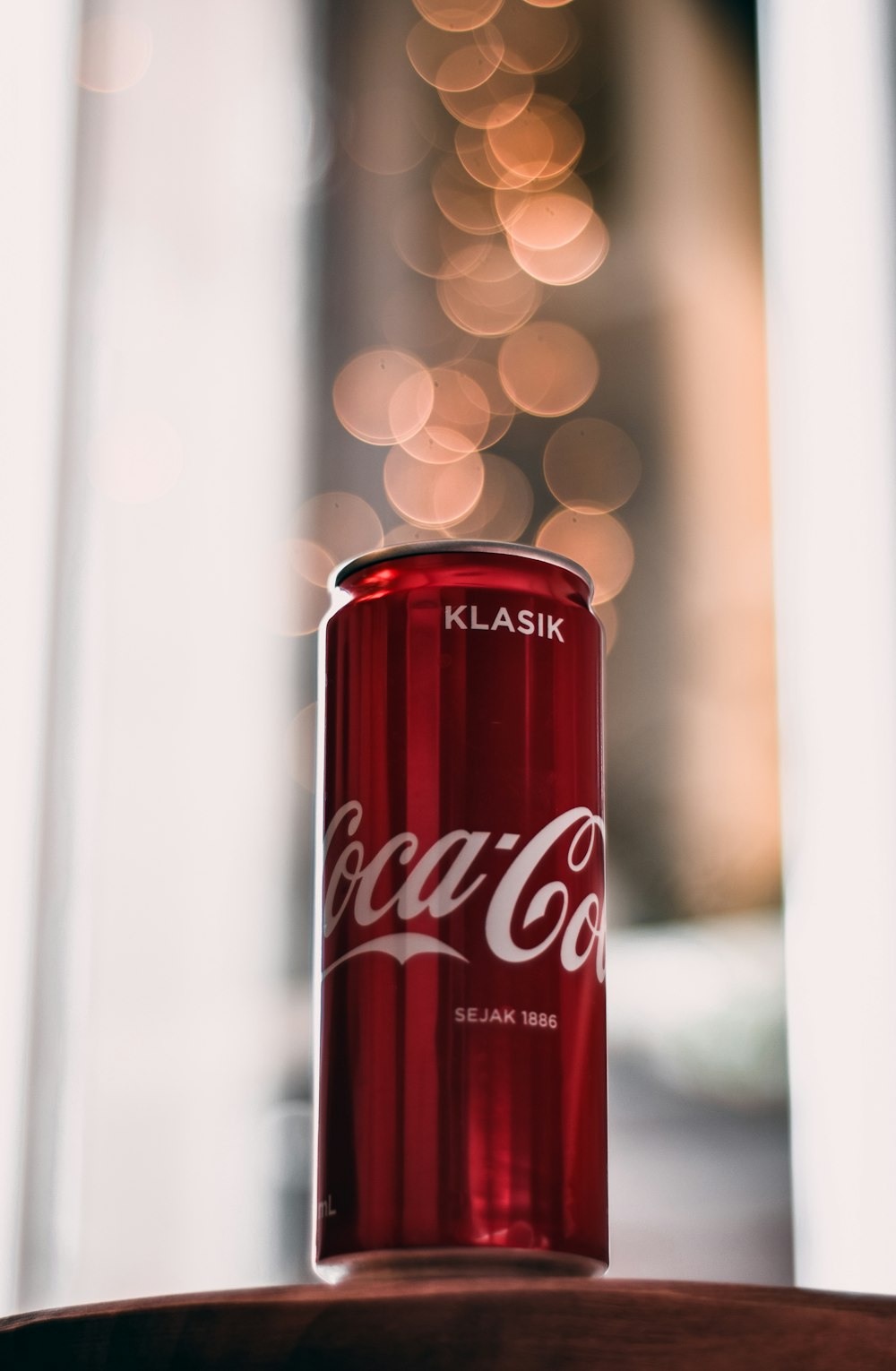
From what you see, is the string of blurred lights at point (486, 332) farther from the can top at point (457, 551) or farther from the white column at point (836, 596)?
the can top at point (457, 551)

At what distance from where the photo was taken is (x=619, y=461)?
1.86 meters

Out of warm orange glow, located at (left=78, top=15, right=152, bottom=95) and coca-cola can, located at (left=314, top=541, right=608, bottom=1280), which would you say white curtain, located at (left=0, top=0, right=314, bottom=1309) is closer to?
warm orange glow, located at (left=78, top=15, right=152, bottom=95)

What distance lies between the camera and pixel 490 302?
1973mm

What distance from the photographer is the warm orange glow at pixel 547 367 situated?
189cm

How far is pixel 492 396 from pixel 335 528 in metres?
0.26

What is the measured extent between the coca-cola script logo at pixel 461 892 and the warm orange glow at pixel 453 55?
5.55 ft

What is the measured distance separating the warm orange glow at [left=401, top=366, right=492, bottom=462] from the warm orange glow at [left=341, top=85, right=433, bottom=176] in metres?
0.31

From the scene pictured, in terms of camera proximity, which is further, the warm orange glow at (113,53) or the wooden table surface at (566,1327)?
the warm orange glow at (113,53)

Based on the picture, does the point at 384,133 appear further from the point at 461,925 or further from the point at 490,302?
the point at 461,925

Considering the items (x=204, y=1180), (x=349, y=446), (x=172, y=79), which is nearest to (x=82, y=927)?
(x=204, y=1180)

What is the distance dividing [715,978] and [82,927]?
726mm

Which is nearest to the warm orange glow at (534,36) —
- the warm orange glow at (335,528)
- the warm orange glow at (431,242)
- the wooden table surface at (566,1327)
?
the warm orange glow at (431,242)

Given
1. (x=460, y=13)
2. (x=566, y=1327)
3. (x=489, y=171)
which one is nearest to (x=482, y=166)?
(x=489, y=171)

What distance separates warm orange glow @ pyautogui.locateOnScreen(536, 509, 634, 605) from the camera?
71.7 inches
